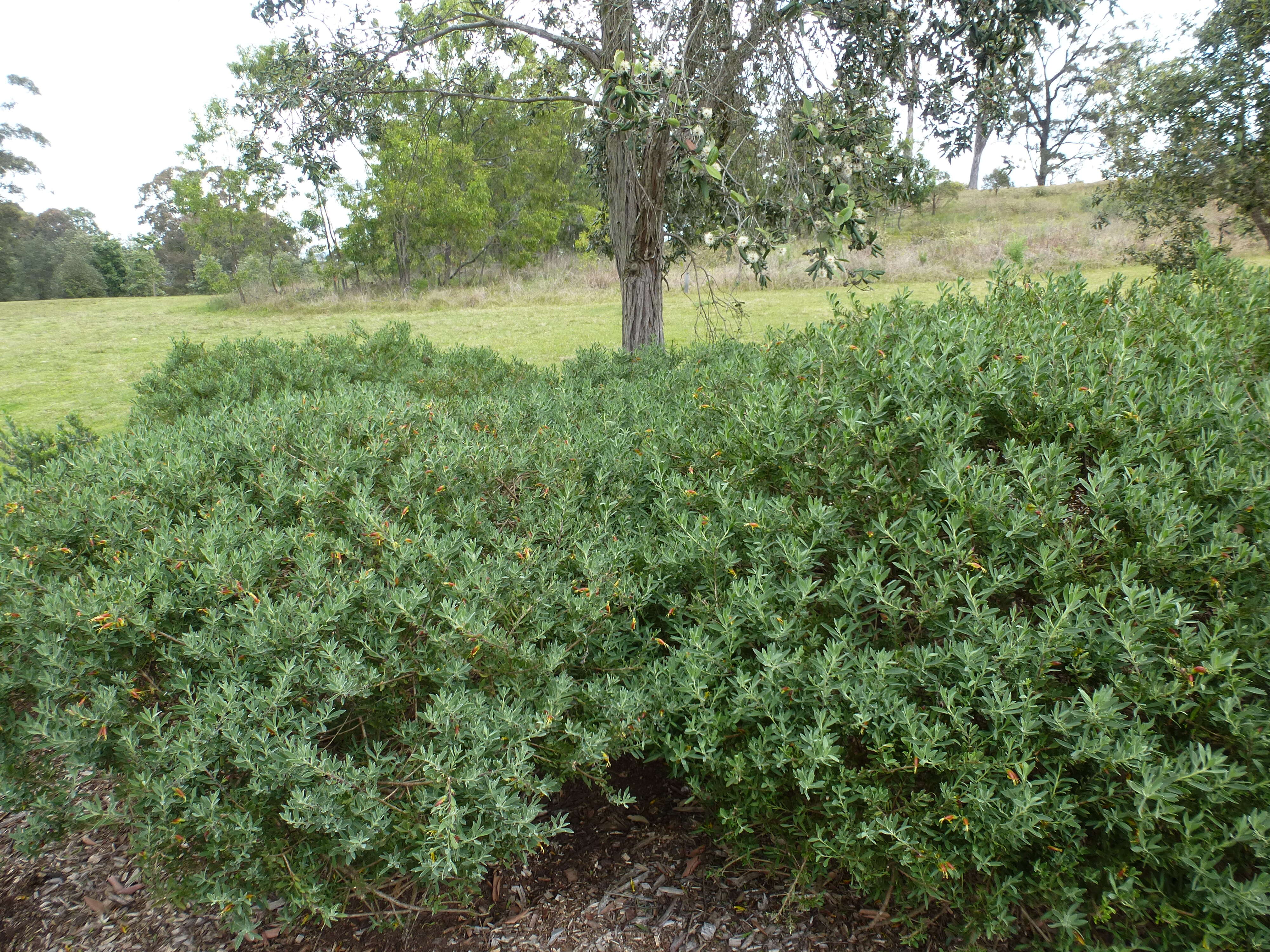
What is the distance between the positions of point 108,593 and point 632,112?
321 cm

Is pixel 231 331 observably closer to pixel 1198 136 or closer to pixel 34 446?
pixel 34 446

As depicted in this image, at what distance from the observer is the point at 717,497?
235 cm

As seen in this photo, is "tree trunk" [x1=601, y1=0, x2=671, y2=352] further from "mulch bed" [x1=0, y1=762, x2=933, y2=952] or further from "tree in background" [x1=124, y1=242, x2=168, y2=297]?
"tree in background" [x1=124, y1=242, x2=168, y2=297]

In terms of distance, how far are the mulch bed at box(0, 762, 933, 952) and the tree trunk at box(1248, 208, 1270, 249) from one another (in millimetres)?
12047

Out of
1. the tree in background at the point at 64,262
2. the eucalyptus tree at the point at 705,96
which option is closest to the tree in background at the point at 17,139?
the tree in background at the point at 64,262

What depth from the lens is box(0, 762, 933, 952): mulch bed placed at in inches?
85.4

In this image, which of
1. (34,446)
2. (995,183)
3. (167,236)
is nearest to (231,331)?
(34,446)

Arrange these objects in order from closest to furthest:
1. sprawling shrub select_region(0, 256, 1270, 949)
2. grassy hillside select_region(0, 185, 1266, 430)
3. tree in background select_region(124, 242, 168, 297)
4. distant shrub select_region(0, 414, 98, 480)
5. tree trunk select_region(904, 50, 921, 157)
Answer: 1. sprawling shrub select_region(0, 256, 1270, 949)
2. distant shrub select_region(0, 414, 98, 480)
3. tree trunk select_region(904, 50, 921, 157)
4. grassy hillside select_region(0, 185, 1266, 430)
5. tree in background select_region(124, 242, 168, 297)

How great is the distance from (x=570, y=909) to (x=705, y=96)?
17.4 feet

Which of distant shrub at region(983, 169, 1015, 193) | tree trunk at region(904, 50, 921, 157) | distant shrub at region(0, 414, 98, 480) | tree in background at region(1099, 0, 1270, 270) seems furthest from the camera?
distant shrub at region(983, 169, 1015, 193)

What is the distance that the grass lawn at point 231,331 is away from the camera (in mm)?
10422

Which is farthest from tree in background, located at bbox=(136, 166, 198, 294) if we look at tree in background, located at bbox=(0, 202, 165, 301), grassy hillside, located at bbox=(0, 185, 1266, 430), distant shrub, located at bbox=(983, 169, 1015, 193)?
distant shrub, located at bbox=(983, 169, 1015, 193)

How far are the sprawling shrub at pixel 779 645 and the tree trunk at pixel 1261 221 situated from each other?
33.3 feet

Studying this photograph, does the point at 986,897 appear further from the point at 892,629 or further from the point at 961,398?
the point at 961,398
